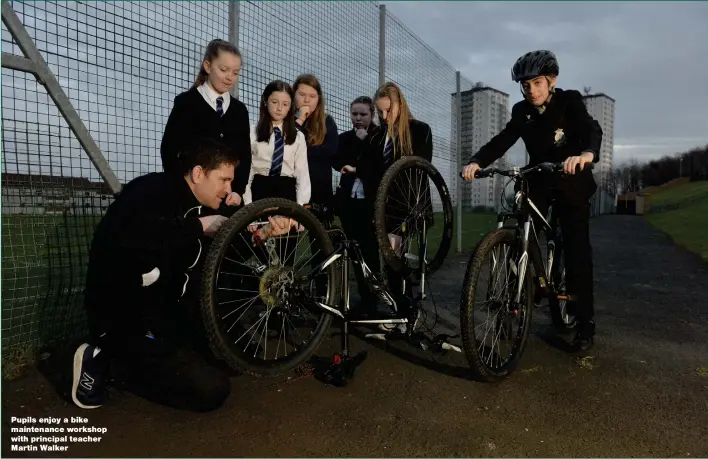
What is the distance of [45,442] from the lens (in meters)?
2.28

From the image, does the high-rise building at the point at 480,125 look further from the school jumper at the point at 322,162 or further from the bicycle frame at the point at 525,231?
the bicycle frame at the point at 525,231

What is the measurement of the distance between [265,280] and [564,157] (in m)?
2.41

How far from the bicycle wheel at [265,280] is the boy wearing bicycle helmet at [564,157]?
1.27 m

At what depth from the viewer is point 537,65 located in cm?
351

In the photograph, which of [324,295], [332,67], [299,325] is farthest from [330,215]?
[332,67]

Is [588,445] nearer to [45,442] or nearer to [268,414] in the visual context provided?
[268,414]

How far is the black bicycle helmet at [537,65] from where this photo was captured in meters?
3.50

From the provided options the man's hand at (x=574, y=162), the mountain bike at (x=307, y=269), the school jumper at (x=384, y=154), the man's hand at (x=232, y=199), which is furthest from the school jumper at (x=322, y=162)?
the man's hand at (x=574, y=162)

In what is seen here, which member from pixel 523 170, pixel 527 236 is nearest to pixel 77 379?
pixel 527 236

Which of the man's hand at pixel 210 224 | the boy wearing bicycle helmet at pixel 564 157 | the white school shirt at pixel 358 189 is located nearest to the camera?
the man's hand at pixel 210 224

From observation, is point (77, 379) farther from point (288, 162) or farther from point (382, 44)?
point (382, 44)

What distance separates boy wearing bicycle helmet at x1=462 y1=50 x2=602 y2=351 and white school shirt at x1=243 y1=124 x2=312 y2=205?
1187 millimetres

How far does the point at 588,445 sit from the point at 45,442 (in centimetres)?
248

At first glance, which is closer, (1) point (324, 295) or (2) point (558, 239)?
(1) point (324, 295)
